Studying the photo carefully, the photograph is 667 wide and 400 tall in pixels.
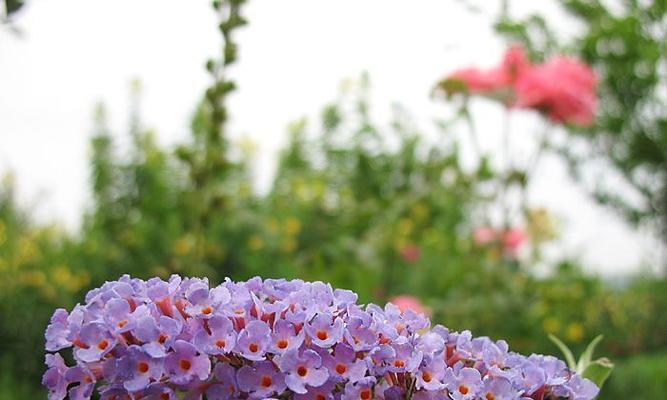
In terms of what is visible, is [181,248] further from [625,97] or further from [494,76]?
[625,97]

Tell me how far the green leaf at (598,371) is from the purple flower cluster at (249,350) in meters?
0.17

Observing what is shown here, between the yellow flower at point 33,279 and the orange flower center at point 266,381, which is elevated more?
the orange flower center at point 266,381

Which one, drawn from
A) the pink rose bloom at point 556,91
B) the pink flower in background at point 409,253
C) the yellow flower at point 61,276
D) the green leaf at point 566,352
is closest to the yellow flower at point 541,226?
the pink flower in background at point 409,253

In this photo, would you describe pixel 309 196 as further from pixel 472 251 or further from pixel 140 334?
pixel 140 334

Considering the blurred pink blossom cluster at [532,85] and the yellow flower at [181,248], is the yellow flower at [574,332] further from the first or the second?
the yellow flower at [181,248]

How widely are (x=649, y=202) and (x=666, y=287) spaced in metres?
3.72

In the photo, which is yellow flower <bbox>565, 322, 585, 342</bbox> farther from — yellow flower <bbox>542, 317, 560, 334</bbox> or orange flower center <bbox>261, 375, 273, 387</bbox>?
orange flower center <bbox>261, 375, 273, 387</bbox>

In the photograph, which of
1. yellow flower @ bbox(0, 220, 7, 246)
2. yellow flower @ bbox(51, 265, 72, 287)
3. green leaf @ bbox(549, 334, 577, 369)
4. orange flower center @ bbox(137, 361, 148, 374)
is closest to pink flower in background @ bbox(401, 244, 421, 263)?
yellow flower @ bbox(51, 265, 72, 287)

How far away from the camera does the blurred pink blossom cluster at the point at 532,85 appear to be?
3.22 m

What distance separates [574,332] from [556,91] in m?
1.42

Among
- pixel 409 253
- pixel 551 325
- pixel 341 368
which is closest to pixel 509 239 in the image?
pixel 551 325

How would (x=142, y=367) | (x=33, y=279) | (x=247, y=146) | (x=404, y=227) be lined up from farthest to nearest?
(x=247, y=146), (x=404, y=227), (x=33, y=279), (x=142, y=367)

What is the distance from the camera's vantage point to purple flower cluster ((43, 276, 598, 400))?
822 millimetres

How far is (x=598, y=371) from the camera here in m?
1.12
